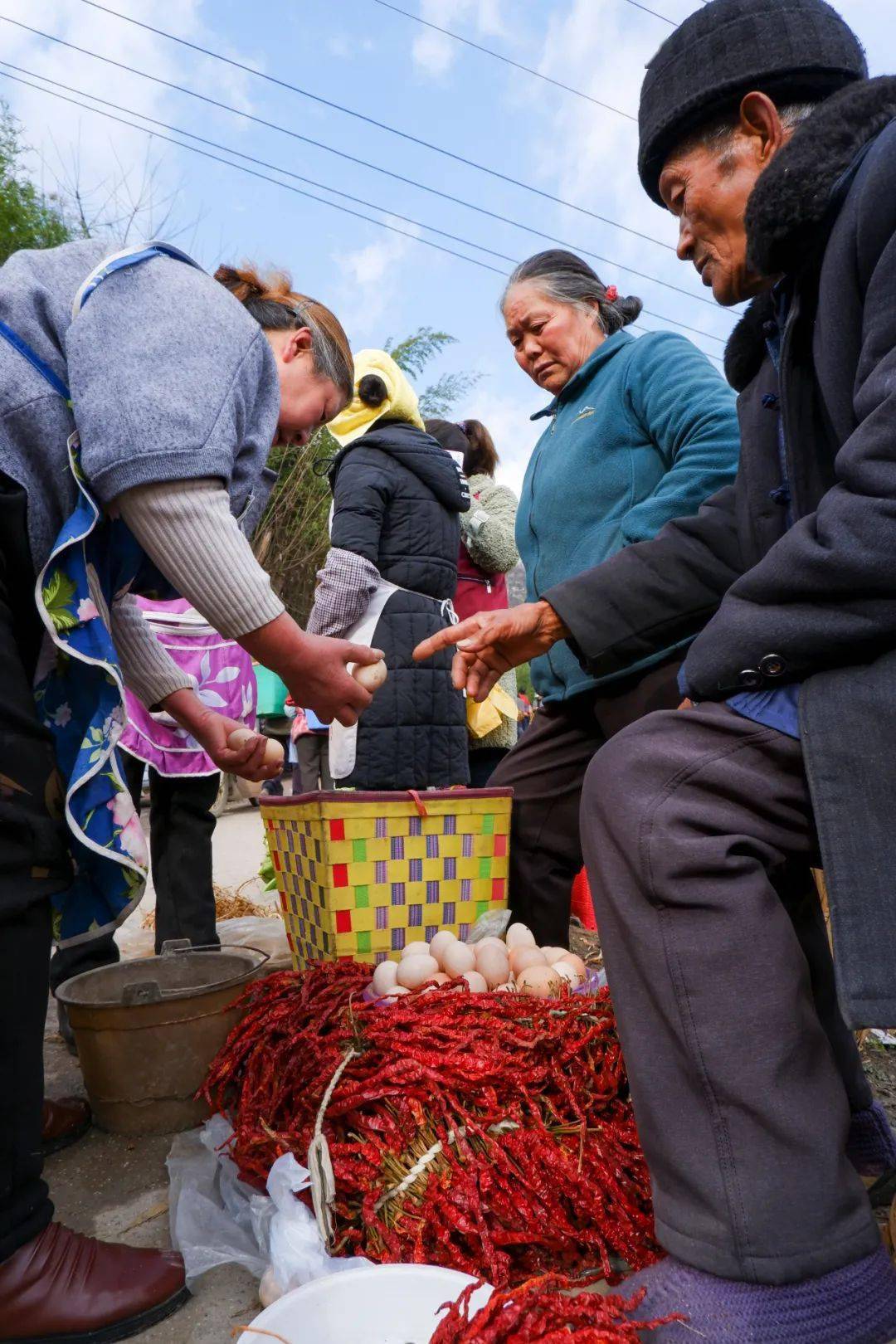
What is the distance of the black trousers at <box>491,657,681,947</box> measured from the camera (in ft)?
8.69

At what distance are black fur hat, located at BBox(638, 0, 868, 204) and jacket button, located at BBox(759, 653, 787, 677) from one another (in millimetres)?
1110

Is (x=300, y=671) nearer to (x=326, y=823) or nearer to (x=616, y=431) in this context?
(x=326, y=823)

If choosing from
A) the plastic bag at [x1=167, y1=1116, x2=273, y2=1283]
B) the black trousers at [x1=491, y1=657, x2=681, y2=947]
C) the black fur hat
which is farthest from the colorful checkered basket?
the black fur hat

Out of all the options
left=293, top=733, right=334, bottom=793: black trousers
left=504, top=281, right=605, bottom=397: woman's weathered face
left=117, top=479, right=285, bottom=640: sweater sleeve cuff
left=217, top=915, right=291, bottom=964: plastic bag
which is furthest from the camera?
left=293, top=733, right=334, bottom=793: black trousers

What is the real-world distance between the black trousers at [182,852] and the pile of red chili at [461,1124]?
4.13ft

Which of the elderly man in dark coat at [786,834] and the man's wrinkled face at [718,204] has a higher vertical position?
the man's wrinkled face at [718,204]

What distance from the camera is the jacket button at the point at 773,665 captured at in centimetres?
130

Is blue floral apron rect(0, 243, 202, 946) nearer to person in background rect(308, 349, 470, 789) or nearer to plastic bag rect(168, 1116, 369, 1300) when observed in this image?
plastic bag rect(168, 1116, 369, 1300)

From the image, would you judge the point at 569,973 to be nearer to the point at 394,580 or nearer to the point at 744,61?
the point at 744,61

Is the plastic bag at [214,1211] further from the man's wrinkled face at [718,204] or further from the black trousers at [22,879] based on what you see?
the man's wrinkled face at [718,204]

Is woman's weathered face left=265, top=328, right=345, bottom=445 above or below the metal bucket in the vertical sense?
above

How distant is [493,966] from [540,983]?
0.43 ft

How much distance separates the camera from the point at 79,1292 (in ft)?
4.70

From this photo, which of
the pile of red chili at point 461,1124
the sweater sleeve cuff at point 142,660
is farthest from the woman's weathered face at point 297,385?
the pile of red chili at point 461,1124
